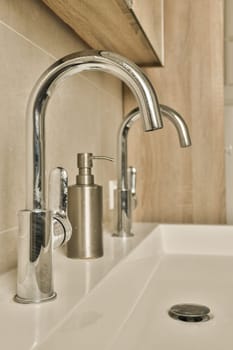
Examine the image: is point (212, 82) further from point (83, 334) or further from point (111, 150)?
point (83, 334)

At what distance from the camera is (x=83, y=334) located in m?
0.41

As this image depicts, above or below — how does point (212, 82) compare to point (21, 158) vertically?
above

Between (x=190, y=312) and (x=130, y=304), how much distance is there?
82mm

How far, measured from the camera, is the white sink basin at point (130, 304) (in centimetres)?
40

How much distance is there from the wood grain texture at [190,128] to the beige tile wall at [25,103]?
27cm

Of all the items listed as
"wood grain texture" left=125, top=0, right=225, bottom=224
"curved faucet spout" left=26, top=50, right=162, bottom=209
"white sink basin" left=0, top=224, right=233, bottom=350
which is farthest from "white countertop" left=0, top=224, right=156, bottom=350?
"wood grain texture" left=125, top=0, right=225, bottom=224

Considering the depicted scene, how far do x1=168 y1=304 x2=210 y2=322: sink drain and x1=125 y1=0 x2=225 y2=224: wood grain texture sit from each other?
2.20 ft

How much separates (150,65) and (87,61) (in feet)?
2.54

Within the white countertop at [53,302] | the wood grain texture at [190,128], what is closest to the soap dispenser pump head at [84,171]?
the white countertop at [53,302]

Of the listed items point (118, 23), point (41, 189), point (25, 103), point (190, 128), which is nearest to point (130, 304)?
point (41, 189)

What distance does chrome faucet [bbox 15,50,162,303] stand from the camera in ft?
1.50

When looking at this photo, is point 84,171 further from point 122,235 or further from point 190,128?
point 190,128

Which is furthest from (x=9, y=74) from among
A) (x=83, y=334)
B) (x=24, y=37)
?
(x=83, y=334)

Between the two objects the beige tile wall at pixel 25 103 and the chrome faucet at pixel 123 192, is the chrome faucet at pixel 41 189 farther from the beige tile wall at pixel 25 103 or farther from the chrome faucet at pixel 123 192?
the chrome faucet at pixel 123 192
